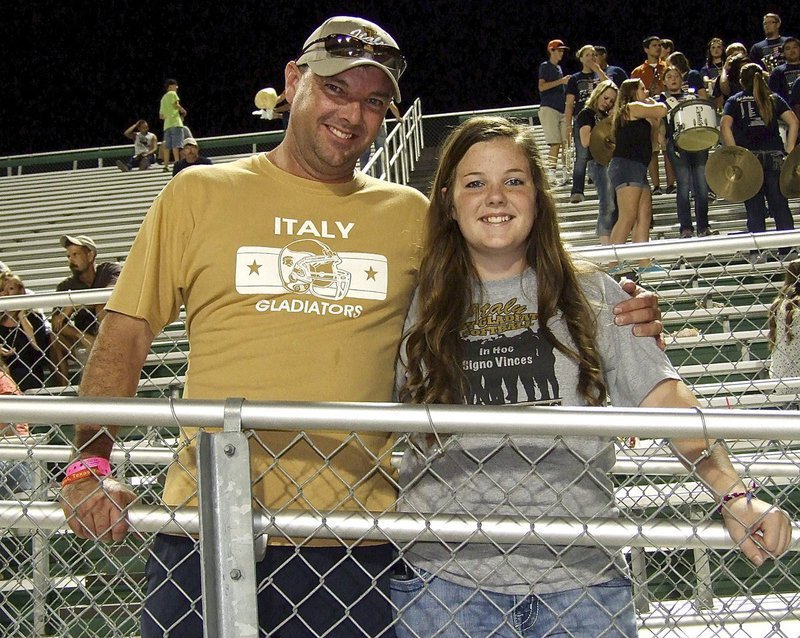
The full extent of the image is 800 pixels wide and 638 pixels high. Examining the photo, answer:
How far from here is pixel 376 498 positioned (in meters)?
1.83

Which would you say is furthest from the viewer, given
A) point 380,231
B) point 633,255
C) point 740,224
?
point 740,224

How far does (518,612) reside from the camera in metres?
1.63

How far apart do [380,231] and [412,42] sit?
694 inches

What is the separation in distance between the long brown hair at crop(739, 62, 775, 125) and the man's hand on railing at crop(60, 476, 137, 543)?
602 centimetres

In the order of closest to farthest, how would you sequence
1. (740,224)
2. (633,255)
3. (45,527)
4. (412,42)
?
(45,527)
(633,255)
(740,224)
(412,42)

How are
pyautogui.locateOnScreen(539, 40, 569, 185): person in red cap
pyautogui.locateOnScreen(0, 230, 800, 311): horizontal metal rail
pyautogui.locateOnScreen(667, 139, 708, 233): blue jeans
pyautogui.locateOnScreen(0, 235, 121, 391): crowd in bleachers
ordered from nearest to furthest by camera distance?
pyautogui.locateOnScreen(0, 230, 800, 311): horizontal metal rail → pyautogui.locateOnScreen(0, 235, 121, 391): crowd in bleachers → pyautogui.locateOnScreen(667, 139, 708, 233): blue jeans → pyautogui.locateOnScreen(539, 40, 569, 185): person in red cap

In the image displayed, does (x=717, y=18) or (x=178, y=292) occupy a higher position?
(x=717, y=18)

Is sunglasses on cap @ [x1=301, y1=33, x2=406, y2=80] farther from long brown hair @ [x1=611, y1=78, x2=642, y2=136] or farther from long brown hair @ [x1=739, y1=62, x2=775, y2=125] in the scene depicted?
long brown hair @ [x1=739, y1=62, x2=775, y2=125]

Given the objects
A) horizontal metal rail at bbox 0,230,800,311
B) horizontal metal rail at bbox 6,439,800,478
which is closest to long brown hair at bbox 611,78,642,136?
horizontal metal rail at bbox 0,230,800,311

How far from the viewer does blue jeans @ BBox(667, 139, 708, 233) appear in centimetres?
703

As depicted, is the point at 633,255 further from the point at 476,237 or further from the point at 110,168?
the point at 110,168

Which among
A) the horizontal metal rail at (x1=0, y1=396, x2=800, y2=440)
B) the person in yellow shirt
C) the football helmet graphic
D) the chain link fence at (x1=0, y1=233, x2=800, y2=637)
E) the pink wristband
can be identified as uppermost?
the person in yellow shirt

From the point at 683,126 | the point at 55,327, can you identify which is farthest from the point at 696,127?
the point at 55,327

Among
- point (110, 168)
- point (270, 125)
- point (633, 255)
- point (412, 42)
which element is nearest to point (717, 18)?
point (412, 42)
